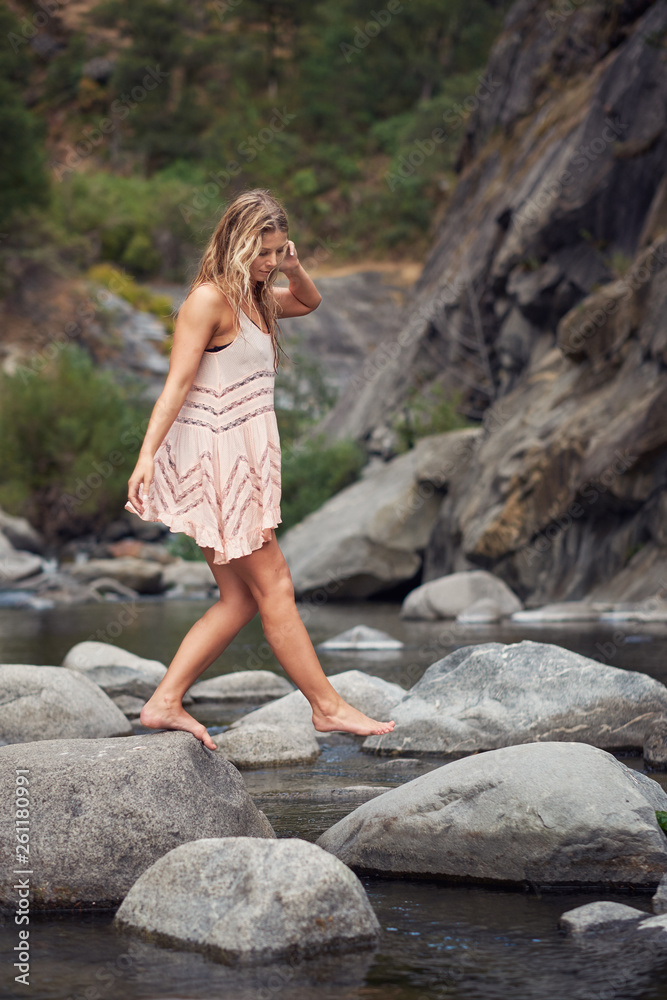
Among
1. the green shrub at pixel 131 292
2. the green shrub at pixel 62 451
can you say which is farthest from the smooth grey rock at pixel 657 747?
the green shrub at pixel 131 292

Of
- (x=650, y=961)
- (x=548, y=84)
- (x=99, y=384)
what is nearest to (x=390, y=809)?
(x=650, y=961)

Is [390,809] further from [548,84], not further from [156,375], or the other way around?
[156,375]

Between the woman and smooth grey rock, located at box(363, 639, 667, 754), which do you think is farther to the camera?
smooth grey rock, located at box(363, 639, 667, 754)

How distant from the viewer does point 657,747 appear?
5.27 metres

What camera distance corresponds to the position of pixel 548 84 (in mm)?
24906

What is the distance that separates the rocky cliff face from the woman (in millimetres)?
10468

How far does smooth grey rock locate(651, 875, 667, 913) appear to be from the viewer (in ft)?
10.6

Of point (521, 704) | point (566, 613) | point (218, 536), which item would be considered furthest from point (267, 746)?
point (566, 613)

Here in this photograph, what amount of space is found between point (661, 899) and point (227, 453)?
2.12 m

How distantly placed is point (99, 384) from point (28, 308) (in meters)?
15.1

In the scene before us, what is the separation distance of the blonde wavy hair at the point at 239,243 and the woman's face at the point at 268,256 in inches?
0.9

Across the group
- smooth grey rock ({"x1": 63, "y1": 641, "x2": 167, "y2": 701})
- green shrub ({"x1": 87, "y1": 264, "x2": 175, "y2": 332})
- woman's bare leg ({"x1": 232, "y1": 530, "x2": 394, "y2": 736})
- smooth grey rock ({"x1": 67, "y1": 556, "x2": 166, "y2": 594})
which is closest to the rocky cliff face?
smooth grey rock ({"x1": 67, "y1": 556, "x2": 166, "y2": 594})

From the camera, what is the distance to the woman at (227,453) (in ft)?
13.2
